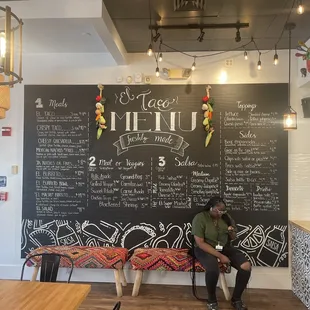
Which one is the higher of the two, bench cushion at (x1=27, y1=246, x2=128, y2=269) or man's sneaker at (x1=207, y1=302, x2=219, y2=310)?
bench cushion at (x1=27, y1=246, x2=128, y2=269)

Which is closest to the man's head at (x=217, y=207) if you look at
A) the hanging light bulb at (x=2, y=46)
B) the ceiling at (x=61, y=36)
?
the ceiling at (x=61, y=36)

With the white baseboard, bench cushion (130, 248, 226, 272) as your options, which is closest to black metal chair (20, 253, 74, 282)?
bench cushion (130, 248, 226, 272)

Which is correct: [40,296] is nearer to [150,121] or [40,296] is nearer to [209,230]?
[209,230]

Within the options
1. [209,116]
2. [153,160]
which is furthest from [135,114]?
[209,116]

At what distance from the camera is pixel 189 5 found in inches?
105

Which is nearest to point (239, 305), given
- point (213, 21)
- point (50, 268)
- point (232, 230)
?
point (232, 230)

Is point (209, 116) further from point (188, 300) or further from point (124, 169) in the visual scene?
point (188, 300)

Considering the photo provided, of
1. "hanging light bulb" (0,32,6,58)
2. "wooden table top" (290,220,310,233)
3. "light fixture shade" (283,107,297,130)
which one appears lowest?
"wooden table top" (290,220,310,233)

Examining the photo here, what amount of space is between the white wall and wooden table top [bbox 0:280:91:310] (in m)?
1.87

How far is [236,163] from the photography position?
3.78 m

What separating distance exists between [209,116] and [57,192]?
1994mm

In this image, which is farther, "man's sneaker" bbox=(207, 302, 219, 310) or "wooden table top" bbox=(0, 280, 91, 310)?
"man's sneaker" bbox=(207, 302, 219, 310)

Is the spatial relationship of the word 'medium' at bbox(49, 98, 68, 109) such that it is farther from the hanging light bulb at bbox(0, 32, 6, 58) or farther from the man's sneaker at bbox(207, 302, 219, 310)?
the man's sneaker at bbox(207, 302, 219, 310)

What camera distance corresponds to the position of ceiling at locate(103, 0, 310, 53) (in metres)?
2.77
